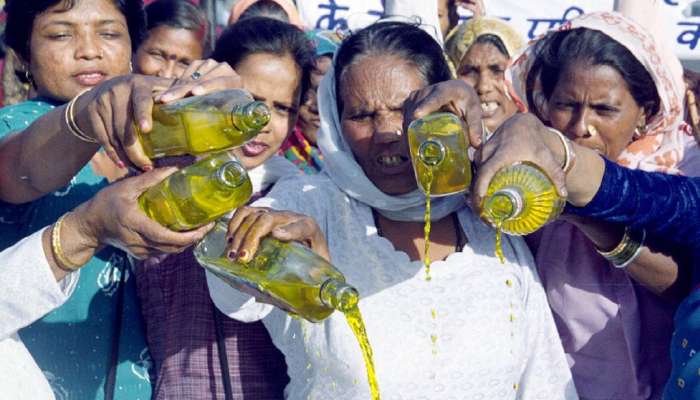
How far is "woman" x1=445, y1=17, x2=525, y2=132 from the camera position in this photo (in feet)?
14.0

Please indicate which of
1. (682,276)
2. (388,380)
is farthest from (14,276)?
(682,276)

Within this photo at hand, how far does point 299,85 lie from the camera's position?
2.98 m

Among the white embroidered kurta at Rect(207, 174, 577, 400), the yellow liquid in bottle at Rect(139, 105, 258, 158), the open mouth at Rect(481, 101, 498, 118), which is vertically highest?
the yellow liquid in bottle at Rect(139, 105, 258, 158)

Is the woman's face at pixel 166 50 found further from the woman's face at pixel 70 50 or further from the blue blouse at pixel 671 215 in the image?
the blue blouse at pixel 671 215

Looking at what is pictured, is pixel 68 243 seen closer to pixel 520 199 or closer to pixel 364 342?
pixel 364 342

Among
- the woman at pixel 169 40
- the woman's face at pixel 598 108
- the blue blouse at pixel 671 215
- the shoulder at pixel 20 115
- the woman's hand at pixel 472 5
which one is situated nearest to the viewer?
the blue blouse at pixel 671 215

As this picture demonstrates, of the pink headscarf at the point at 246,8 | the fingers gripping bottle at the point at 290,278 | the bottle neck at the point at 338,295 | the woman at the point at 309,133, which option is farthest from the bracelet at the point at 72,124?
the pink headscarf at the point at 246,8

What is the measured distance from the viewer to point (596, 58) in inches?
103

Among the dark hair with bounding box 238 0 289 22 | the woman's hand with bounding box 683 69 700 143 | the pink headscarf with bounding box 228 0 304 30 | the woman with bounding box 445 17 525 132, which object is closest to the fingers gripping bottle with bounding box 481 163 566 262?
the woman's hand with bounding box 683 69 700 143

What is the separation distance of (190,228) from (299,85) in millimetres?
1163

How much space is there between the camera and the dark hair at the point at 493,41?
4367 millimetres

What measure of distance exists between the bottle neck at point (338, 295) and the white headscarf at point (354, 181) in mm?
591

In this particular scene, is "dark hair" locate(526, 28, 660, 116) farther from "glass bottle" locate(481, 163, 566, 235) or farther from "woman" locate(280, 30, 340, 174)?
"woman" locate(280, 30, 340, 174)

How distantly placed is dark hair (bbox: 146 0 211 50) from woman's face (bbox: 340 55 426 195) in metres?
1.79
